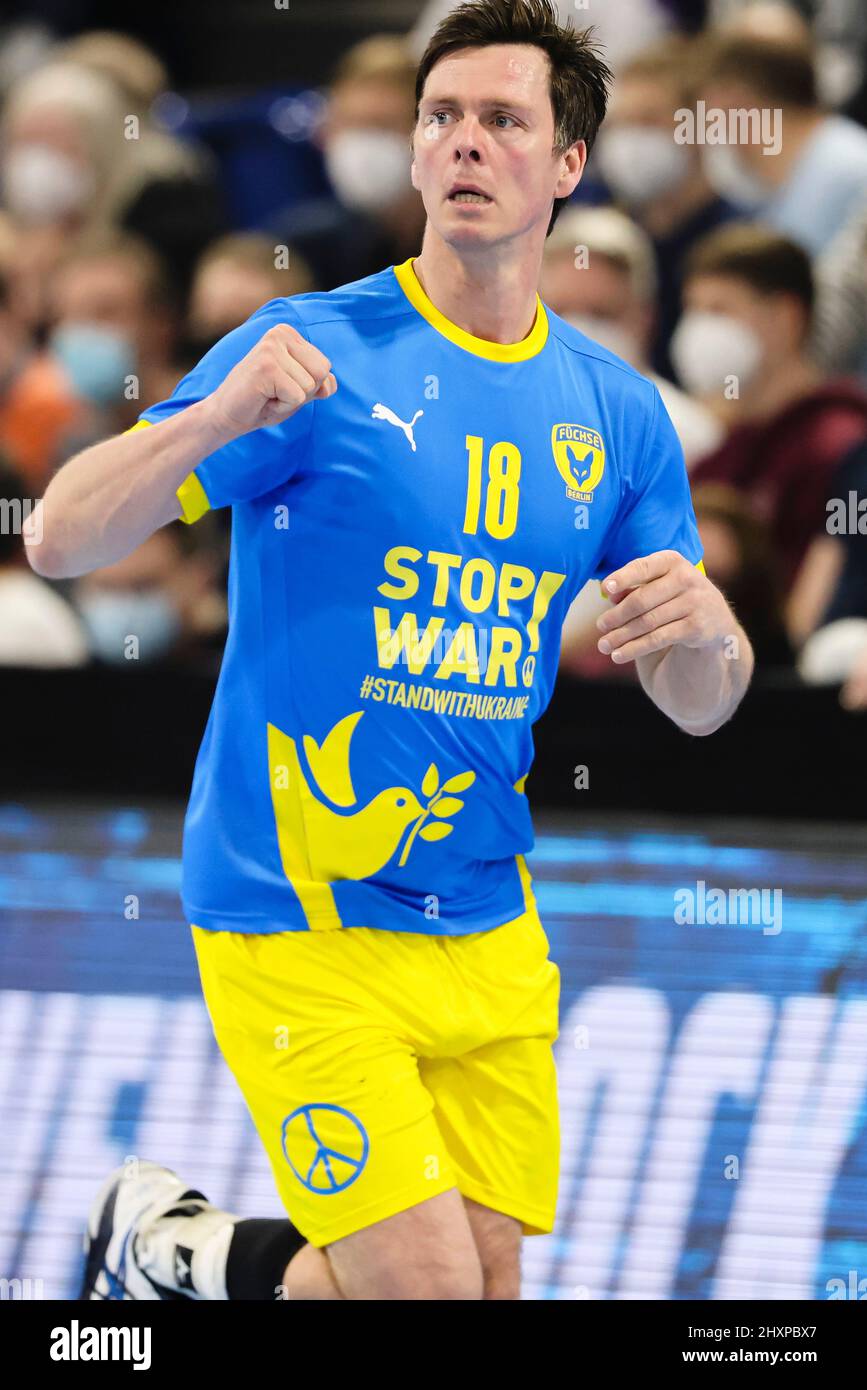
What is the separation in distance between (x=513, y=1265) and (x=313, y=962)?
61 centimetres

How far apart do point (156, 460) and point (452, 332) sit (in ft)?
1.88

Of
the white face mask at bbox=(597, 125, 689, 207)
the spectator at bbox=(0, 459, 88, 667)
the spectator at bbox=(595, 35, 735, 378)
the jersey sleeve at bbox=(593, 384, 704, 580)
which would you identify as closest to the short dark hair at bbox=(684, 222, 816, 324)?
the spectator at bbox=(595, 35, 735, 378)

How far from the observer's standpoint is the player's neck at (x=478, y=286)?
2902 millimetres

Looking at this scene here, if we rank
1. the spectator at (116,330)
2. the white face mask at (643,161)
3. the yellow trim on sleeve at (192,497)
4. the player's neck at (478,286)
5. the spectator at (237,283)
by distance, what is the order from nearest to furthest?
the yellow trim on sleeve at (192,497), the player's neck at (478,286), the spectator at (237,283), the white face mask at (643,161), the spectator at (116,330)

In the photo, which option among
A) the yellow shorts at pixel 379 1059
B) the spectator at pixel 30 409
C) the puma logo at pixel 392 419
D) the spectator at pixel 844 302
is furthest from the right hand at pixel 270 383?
the spectator at pixel 30 409

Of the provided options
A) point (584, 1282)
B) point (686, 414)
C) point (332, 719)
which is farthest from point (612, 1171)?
point (686, 414)

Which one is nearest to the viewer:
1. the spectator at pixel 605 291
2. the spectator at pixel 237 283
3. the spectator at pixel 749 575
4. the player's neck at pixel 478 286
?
the player's neck at pixel 478 286

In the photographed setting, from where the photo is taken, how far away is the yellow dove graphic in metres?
Result: 2.83

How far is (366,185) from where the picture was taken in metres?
6.95

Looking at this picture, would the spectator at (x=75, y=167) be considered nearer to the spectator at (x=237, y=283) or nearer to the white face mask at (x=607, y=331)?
the spectator at (x=237, y=283)

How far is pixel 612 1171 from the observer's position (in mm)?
3760

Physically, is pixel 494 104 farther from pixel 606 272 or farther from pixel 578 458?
pixel 606 272

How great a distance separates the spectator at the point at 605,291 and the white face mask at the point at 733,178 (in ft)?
1.67

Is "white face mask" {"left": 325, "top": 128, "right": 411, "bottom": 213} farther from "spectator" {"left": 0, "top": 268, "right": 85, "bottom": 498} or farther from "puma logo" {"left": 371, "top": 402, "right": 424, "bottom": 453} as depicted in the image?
"puma logo" {"left": 371, "top": 402, "right": 424, "bottom": 453}
